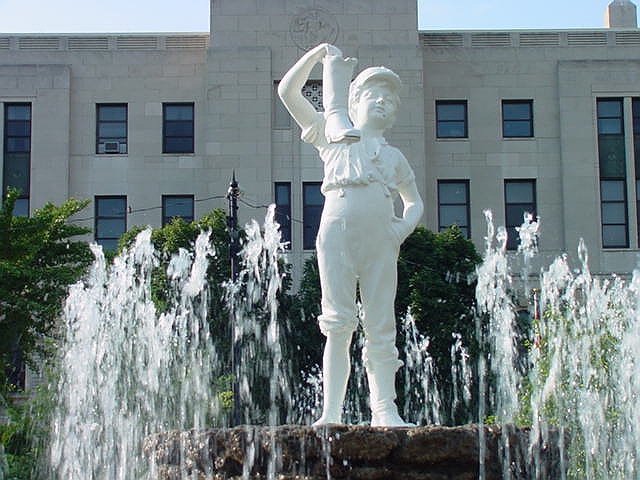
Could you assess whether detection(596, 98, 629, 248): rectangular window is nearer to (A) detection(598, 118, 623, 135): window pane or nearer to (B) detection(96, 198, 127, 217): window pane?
(A) detection(598, 118, 623, 135): window pane

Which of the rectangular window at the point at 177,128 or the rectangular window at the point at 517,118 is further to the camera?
the rectangular window at the point at 517,118

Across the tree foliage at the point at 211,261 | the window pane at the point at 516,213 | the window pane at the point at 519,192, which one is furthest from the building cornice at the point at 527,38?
the tree foliage at the point at 211,261

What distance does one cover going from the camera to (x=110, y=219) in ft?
124

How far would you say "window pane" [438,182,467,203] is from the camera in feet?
126

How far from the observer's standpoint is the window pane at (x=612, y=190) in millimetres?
38125

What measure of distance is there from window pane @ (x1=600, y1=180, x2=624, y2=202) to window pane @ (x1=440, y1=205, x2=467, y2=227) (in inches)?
158

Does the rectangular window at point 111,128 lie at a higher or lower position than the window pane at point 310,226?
higher

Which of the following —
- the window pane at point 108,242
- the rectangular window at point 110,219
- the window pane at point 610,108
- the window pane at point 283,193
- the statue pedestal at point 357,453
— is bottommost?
the statue pedestal at point 357,453

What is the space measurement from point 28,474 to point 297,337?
8.14 m

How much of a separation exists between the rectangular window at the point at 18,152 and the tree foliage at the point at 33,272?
1067 cm

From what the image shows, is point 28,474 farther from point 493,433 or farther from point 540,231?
point 540,231

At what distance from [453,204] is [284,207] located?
5005mm

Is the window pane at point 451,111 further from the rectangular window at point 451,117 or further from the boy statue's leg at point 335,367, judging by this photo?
the boy statue's leg at point 335,367

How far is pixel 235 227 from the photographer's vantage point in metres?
22.1
